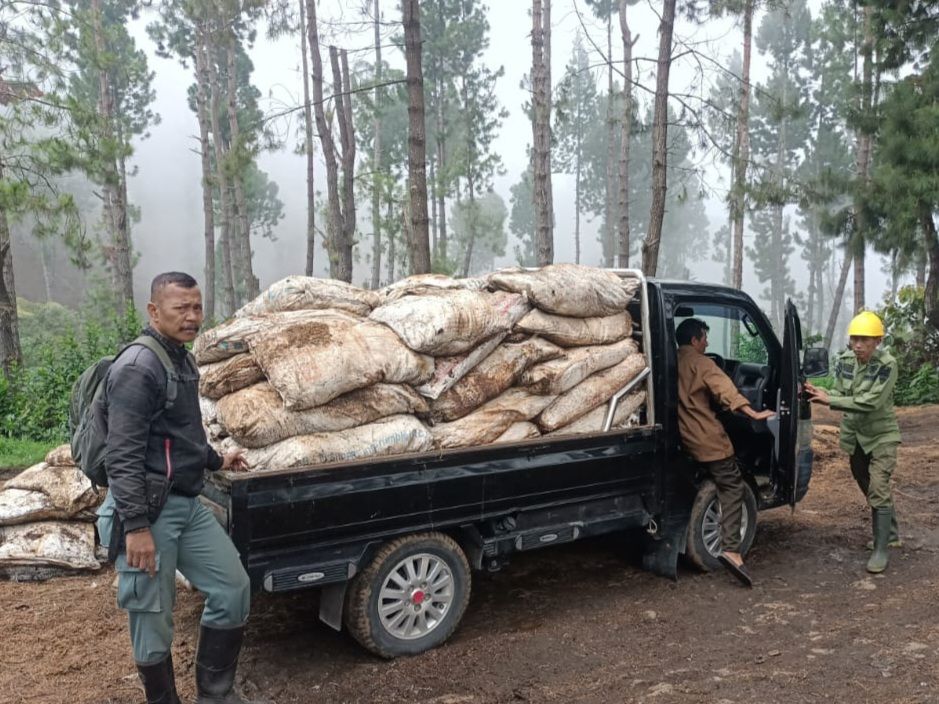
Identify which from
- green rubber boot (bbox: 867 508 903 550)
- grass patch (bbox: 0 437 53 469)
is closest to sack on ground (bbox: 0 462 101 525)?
grass patch (bbox: 0 437 53 469)

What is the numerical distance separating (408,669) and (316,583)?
0.69 m

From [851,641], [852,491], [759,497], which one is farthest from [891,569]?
[852,491]

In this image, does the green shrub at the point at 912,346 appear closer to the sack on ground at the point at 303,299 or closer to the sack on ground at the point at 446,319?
the sack on ground at the point at 446,319

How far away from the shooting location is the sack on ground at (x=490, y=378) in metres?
3.91

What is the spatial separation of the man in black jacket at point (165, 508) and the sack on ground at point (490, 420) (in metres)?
1.23

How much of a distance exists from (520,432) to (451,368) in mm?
570

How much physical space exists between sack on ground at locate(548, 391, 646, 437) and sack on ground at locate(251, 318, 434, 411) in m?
1.07

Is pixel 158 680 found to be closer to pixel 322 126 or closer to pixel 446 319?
pixel 446 319

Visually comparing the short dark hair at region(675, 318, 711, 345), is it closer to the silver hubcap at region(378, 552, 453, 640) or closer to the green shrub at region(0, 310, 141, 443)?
the silver hubcap at region(378, 552, 453, 640)

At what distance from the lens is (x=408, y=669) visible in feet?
11.8

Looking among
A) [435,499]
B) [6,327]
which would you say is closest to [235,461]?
[435,499]

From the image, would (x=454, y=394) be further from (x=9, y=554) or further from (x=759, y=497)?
(x=9, y=554)

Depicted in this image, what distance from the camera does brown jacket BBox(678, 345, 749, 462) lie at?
4621 millimetres

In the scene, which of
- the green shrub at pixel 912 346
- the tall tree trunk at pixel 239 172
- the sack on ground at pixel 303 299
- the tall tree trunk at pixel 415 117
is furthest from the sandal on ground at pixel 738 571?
the tall tree trunk at pixel 239 172
